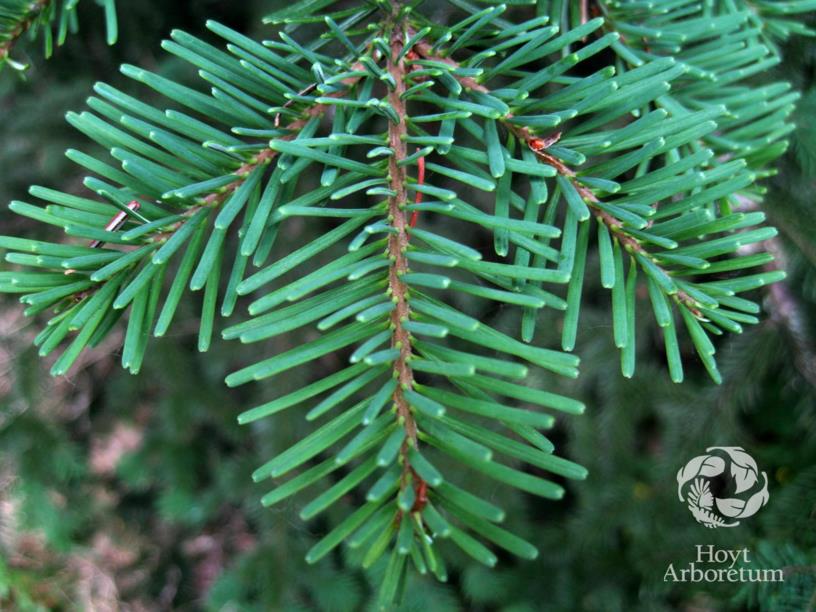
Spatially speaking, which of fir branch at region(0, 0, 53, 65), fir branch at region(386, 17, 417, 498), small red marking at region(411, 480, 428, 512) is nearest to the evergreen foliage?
fir branch at region(0, 0, 53, 65)

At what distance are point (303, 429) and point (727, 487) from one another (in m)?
0.53

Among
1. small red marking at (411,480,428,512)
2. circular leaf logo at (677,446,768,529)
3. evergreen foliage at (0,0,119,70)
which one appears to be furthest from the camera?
circular leaf logo at (677,446,768,529)

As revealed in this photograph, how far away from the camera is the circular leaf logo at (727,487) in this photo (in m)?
0.71


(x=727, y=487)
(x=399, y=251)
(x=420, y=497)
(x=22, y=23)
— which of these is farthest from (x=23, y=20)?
(x=727, y=487)

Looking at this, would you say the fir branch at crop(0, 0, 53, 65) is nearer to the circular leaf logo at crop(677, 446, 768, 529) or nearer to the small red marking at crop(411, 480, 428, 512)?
the small red marking at crop(411, 480, 428, 512)

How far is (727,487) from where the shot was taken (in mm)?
751

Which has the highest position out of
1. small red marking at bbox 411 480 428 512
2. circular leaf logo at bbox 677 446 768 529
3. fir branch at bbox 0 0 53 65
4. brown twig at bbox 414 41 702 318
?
fir branch at bbox 0 0 53 65

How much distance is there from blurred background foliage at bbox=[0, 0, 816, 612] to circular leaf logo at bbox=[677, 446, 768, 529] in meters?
0.02

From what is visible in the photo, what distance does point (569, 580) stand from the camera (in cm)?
82

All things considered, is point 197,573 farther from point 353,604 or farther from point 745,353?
point 745,353

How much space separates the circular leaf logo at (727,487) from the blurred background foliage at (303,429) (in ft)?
0.06

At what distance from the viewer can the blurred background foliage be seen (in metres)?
0.74

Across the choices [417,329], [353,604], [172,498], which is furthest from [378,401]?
[172,498]

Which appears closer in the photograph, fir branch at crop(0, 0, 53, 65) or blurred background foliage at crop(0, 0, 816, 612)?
fir branch at crop(0, 0, 53, 65)
